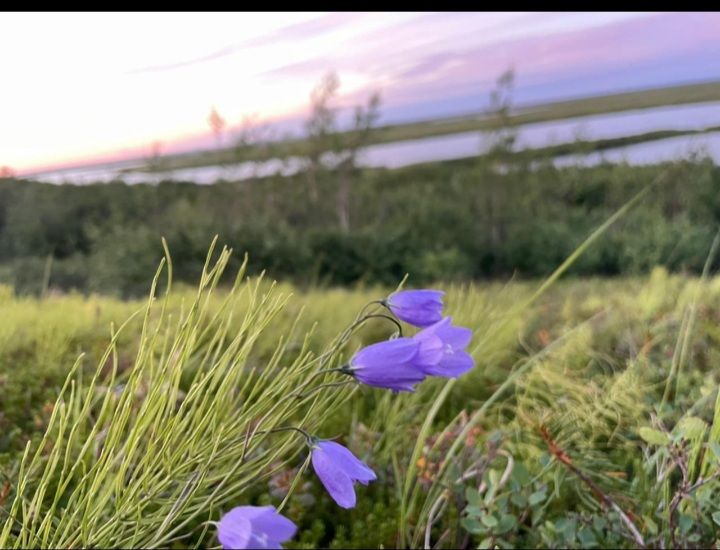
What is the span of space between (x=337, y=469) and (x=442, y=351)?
0.22ft

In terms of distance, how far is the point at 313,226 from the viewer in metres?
2.19

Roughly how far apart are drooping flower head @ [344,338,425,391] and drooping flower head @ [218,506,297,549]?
79mm

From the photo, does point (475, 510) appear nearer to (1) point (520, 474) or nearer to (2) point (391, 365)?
(1) point (520, 474)

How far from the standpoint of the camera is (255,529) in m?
0.20

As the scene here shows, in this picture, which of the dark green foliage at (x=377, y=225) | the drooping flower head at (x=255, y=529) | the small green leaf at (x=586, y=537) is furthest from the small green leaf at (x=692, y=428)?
the dark green foliage at (x=377, y=225)

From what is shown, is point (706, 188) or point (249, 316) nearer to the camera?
point (249, 316)

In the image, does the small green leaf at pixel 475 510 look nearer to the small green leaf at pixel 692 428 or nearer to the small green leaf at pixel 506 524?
the small green leaf at pixel 506 524

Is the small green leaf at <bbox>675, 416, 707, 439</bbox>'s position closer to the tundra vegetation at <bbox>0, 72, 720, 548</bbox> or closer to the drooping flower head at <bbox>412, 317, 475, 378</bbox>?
the tundra vegetation at <bbox>0, 72, 720, 548</bbox>

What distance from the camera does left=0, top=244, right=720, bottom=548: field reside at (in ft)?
1.01

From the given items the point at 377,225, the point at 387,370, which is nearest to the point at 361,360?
the point at 387,370

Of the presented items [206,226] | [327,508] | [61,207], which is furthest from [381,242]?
[327,508]

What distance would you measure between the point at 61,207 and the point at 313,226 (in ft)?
2.55

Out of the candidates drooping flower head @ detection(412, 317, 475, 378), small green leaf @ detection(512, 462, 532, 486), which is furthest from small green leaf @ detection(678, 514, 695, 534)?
drooping flower head @ detection(412, 317, 475, 378)

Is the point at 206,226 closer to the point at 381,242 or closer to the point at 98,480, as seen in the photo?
the point at 381,242
